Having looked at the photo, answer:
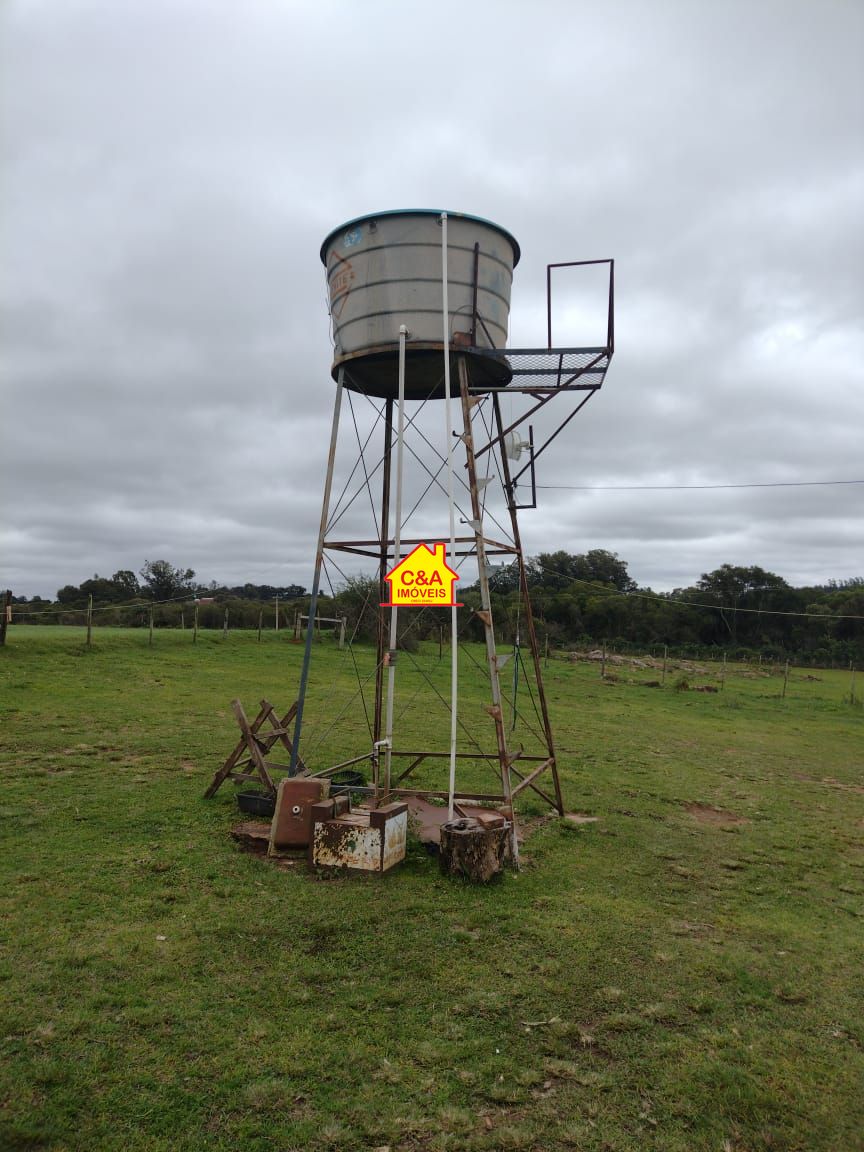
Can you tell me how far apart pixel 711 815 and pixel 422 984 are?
6808 mm

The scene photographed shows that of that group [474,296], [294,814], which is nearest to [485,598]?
[294,814]

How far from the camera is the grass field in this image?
383 cm

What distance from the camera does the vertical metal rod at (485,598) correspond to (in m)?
7.82

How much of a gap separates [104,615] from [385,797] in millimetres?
35389

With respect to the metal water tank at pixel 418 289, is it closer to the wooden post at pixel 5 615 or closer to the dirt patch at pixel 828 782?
the dirt patch at pixel 828 782

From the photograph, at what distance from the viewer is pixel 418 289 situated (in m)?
8.50

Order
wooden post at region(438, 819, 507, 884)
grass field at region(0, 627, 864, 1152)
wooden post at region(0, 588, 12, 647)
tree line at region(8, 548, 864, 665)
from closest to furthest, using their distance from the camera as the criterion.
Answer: grass field at region(0, 627, 864, 1152) → wooden post at region(438, 819, 507, 884) → wooden post at region(0, 588, 12, 647) → tree line at region(8, 548, 864, 665)

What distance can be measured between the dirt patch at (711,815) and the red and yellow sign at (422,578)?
5374 millimetres

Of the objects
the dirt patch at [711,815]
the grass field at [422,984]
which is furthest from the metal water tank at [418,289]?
the dirt patch at [711,815]

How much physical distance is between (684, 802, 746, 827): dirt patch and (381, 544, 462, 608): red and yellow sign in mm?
5374

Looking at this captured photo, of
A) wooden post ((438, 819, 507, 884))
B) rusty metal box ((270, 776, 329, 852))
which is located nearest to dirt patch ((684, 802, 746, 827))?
wooden post ((438, 819, 507, 884))

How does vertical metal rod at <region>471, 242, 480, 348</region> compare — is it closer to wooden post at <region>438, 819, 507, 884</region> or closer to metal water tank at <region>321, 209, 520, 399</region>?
metal water tank at <region>321, 209, 520, 399</region>

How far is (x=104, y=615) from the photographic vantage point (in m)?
39.8

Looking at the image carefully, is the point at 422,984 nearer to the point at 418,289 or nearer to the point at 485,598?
the point at 485,598
